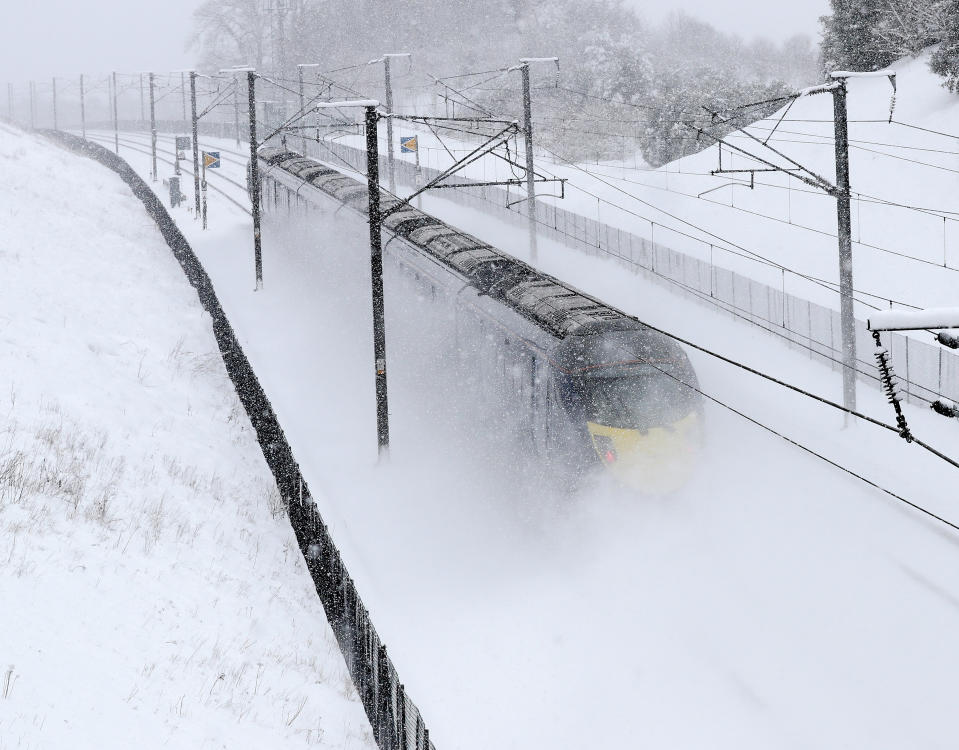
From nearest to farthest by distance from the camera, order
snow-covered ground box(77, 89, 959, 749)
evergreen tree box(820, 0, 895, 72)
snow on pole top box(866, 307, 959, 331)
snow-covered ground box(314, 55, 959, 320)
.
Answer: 1. snow on pole top box(866, 307, 959, 331)
2. snow-covered ground box(77, 89, 959, 749)
3. snow-covered ground box(314, 55, 959, 320)
4. evergreen tree box(820, 0, 895, 72)

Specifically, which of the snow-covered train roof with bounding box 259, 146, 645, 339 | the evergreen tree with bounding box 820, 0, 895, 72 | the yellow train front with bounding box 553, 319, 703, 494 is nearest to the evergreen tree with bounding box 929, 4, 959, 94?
the evergreen tree with bounding box 820, 0, 895, 72

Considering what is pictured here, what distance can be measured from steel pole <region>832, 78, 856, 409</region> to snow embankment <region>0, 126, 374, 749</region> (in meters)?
12.2

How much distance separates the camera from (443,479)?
17.5m

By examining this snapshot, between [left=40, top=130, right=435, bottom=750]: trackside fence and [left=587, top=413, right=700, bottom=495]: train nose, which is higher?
[left=587, top=413, right=700, bottom=495]: train nose

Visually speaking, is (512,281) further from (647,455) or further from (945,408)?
(945,408)

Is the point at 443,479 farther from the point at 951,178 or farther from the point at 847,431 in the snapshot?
the point at 951,178

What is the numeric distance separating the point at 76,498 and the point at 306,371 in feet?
42.9

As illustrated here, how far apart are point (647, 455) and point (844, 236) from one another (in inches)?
354

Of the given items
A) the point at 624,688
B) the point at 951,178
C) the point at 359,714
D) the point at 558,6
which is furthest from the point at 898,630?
the point at 558,6

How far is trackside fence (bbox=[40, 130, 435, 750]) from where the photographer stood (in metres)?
9.02

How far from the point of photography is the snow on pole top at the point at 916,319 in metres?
6.41

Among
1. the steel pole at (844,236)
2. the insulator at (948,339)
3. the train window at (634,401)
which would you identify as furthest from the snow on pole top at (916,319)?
the steel pole at (844,236)

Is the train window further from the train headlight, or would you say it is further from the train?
the train headlight

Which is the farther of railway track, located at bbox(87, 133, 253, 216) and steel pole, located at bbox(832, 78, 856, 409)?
railway track, located at bbox(87, 133, 253, 216)
